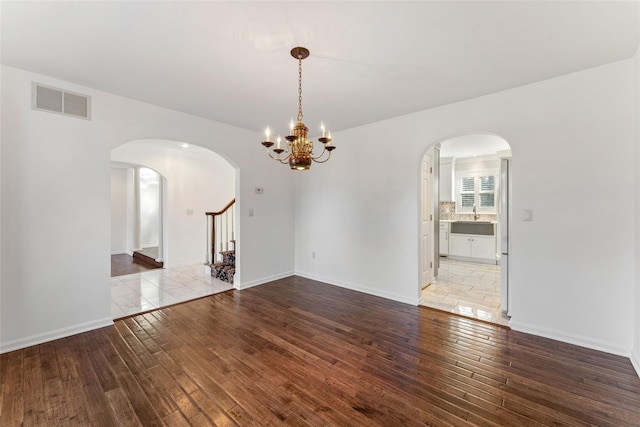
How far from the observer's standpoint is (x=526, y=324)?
294 centimetres

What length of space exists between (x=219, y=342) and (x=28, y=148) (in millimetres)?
2884

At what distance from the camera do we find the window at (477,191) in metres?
7.12

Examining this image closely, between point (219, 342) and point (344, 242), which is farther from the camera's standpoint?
point (344, 242)

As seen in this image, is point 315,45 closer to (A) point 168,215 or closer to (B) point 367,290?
(B) point 367,290

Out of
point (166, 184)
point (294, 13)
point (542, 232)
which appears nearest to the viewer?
point (294, 13)

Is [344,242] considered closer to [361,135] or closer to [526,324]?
[361,135]

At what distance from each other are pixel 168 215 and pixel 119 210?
3375 millimetres

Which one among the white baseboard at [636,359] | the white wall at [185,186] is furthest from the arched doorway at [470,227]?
the white wall at [185,186]

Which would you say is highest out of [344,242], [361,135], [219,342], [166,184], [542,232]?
[361,135]

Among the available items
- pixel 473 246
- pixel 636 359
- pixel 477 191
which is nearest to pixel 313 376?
pixel 636 359

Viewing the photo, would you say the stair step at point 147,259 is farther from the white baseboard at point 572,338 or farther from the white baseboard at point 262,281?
the white baseboard at point 572,338

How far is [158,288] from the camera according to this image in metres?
4.55

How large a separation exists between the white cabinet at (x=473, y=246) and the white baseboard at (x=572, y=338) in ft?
13.0

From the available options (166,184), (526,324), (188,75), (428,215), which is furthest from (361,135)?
(166,184)
